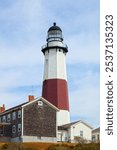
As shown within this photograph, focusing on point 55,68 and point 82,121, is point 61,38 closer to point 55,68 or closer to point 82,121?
point 55,68

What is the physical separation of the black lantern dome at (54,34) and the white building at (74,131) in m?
11.6

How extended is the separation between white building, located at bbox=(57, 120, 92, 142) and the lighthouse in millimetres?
1544

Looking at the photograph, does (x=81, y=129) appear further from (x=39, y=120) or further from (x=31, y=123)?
(x=31, y=123)

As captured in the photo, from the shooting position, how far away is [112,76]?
7410mm

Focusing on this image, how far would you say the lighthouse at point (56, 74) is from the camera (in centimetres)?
4891

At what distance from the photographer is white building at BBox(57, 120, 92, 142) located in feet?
153

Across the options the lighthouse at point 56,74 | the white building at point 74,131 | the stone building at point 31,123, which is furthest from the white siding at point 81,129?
the stone building at point 31,123

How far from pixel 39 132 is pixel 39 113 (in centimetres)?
202

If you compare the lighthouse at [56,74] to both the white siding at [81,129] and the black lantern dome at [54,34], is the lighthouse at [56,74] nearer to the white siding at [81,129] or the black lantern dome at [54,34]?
the black lantern dome at [54,34]

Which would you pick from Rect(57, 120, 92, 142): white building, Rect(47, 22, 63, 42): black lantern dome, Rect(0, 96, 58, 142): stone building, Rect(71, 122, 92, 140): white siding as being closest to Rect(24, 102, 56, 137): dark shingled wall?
Rect(0, 96, 58, 142): stone building

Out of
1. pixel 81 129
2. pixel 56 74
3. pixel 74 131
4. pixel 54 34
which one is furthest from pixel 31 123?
pixel 54 34

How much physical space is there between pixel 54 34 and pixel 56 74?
5.60m

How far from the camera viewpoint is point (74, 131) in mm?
46938

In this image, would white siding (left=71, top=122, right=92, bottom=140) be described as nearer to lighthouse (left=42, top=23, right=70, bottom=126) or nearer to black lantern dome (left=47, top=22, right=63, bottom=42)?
lighthouse (left=42, top=23, right=70, bottom=126)
